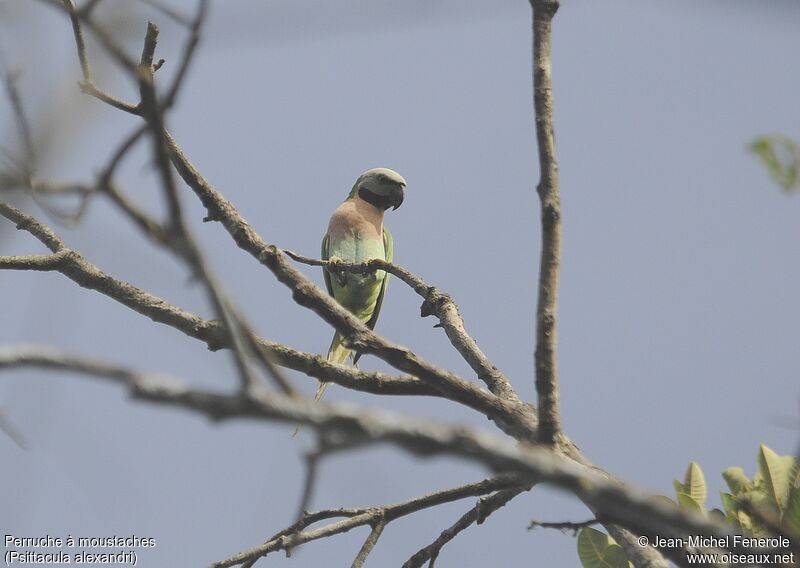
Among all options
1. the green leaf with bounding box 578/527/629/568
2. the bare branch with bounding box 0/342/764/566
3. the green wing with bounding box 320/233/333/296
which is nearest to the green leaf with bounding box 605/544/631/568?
the green leaf with bounding box 578/527/629/568

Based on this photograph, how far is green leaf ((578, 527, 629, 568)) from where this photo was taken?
11.0 ft

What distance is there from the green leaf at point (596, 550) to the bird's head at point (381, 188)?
5.25 metres

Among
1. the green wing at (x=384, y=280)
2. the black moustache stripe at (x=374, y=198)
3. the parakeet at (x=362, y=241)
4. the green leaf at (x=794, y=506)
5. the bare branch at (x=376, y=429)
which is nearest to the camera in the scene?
the bare branch at (x=376, y=429)

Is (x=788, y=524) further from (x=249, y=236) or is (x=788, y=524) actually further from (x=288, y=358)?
(x=249, y=236)

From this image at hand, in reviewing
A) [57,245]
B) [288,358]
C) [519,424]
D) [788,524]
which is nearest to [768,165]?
[519,424]

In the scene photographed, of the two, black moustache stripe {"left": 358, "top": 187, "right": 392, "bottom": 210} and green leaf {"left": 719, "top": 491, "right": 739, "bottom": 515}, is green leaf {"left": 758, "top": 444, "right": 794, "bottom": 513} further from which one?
black moustache stripe {"left": 358, "top": 187, "right": 392, "bottom": 210}

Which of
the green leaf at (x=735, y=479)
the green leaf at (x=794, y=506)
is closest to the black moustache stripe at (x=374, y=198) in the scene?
the green leaf at (x=735, y=479)

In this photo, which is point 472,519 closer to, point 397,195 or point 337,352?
point 337,352

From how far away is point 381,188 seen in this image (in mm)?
8266

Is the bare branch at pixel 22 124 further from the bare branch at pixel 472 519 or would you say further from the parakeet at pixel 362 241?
the parakeet at pixel 362 241

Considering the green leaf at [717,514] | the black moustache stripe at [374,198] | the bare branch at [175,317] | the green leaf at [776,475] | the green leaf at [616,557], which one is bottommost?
the green leaf at [616,557]

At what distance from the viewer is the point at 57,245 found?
10.9 feet

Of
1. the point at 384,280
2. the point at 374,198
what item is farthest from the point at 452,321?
the point at 374,198

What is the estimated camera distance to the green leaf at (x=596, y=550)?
3.36 metres
